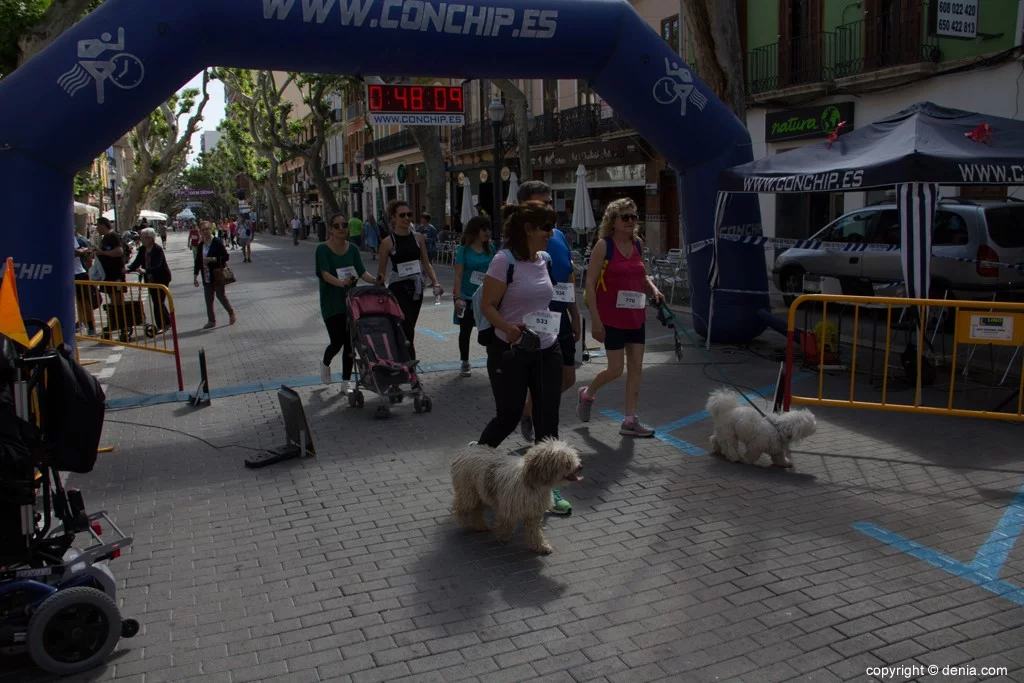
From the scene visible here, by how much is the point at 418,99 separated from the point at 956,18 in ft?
28.7

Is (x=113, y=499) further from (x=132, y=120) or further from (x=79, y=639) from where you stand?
(x=132, y=120)

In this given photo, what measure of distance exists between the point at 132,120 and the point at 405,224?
2.57 meters

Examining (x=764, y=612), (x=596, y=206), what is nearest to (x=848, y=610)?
(x=764, y=612)

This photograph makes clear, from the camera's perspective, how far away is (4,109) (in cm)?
685

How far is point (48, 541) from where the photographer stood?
12.3 ft

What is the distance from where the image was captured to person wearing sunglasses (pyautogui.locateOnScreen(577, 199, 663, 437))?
6.43 m

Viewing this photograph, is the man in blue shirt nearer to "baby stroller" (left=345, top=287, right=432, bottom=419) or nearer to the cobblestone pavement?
the cobblestone pavement

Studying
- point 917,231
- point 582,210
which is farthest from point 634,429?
point 582,210

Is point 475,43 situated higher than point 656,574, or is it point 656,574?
point 475,43

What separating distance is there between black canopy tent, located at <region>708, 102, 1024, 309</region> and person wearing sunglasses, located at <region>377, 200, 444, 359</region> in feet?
11.8

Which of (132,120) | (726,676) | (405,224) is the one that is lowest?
(726,676)

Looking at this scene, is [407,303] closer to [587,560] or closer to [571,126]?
[587,560]

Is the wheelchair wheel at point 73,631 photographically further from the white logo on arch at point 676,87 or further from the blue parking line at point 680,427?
the white logo on arch at point 676,87

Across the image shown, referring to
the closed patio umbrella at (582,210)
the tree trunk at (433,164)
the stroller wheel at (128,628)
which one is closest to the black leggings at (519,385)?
the stroller wheel at (128,628)
